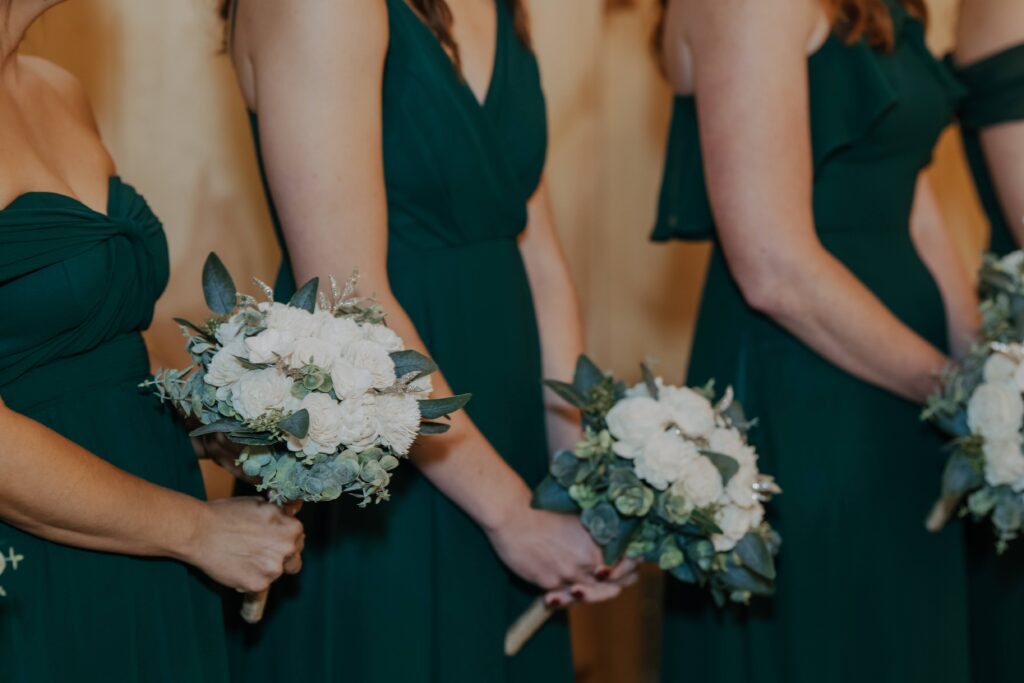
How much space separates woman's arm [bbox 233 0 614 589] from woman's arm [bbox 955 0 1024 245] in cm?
131

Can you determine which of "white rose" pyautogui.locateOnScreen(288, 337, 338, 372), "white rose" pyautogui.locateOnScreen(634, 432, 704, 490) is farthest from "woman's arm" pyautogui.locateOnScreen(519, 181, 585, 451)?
"white rose" pyautogui.locateOnScreen(288, 337, 338, 372)

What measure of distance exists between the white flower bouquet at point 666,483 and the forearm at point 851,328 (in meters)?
0.31

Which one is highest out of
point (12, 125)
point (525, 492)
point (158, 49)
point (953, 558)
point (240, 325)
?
point (158, 49)

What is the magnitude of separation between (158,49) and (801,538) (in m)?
1.64

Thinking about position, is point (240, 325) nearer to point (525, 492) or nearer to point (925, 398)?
point (525, 492)

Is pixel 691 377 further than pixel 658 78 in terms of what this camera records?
No

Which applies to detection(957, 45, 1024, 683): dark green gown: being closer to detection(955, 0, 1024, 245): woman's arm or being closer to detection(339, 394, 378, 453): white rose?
detection(955, 0, 1024, 245): woman's arm

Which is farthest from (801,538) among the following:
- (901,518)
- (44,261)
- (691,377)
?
(44,261)

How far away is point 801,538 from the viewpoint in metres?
2.36

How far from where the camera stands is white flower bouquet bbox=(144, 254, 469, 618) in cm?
148

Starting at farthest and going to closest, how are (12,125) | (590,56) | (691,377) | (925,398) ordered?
(590,56) → (691,377) → (925,398) → (12,125)

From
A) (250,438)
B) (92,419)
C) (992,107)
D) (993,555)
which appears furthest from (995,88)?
(92,419)

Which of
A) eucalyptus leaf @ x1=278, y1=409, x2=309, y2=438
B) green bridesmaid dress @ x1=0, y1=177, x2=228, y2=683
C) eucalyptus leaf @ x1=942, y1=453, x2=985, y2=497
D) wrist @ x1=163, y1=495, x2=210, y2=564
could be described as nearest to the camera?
eucalyptus leaf @ x1=278, y1=409, x2=309, y2=438

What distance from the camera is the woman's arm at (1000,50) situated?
248 centimetres
